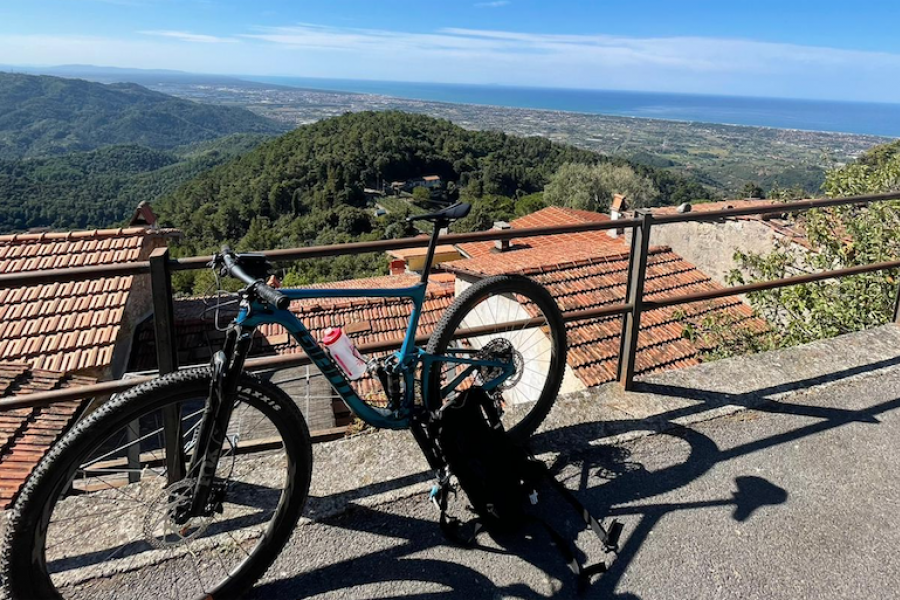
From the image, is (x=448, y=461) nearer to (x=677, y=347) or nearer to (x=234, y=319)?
(x=234, y=319)

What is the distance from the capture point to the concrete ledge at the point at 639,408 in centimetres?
227

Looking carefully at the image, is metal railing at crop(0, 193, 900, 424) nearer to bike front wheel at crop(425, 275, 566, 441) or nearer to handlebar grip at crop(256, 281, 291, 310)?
bike front wheel at crop(425, 275, 566, 441)

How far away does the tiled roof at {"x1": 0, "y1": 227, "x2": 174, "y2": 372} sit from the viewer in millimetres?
7297

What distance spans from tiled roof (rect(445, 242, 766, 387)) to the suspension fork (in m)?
5.48

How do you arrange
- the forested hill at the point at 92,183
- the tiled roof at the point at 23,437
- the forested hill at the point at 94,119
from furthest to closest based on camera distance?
the forested hill at the point at 94,119 → the forested hill at the point at 92,183 → the tiled roof at the point at 23,437

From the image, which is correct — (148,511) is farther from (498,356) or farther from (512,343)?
(512,343)

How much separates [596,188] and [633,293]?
43.6 meters

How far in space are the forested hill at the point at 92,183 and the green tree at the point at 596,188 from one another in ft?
165

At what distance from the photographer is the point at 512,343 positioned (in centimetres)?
260

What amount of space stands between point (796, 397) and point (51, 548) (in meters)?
3.30

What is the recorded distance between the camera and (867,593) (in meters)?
1.79

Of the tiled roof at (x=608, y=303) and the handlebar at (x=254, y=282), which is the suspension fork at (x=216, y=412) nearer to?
the handlebar at (x=254, y=282)

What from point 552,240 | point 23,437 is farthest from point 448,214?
point 552,240

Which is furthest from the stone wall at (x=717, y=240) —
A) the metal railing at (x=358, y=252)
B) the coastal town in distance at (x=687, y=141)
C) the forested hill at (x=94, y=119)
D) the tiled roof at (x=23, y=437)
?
the forested hill at (x=94, y=119)
